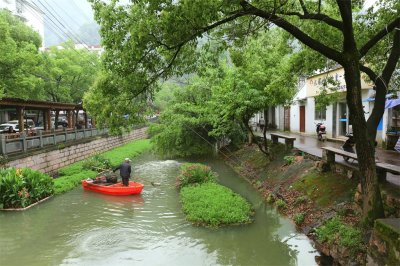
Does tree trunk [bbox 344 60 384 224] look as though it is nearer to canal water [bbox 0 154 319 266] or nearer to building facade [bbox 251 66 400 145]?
canal water [bbox 0 154 319 266]

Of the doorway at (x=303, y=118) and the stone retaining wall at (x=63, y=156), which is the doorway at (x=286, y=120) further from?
the stone retaining wall at (x=63, y=156)

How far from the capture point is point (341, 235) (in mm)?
9125

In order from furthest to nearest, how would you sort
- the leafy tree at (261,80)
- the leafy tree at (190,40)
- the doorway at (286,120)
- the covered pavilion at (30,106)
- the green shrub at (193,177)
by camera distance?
1. the doorway at (286,120)
2. the covered pavilion at (30,106)
3. the green shrub at (193,177)
4. the leafy tree at (261,80)
5. the leafy tree at (190,40)

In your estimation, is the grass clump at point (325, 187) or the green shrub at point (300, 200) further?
the green shrub at point (300, 200)

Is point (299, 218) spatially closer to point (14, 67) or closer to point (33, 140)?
point (33, 140)

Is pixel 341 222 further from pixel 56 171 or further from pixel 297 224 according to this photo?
pixel 56 171

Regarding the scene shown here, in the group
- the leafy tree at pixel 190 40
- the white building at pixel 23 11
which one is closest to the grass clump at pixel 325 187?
the leafy tree at pixel 190 40

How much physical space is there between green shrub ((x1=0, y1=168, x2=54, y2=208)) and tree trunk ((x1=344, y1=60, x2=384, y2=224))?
13731mm

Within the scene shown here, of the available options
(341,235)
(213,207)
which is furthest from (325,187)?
(213,207)

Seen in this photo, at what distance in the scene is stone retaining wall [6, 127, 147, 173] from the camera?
19281 mm

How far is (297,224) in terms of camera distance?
1172 centimetres

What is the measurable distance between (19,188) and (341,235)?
13385mm

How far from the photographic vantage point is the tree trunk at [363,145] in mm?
8227

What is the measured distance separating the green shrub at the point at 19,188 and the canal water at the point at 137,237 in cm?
56
